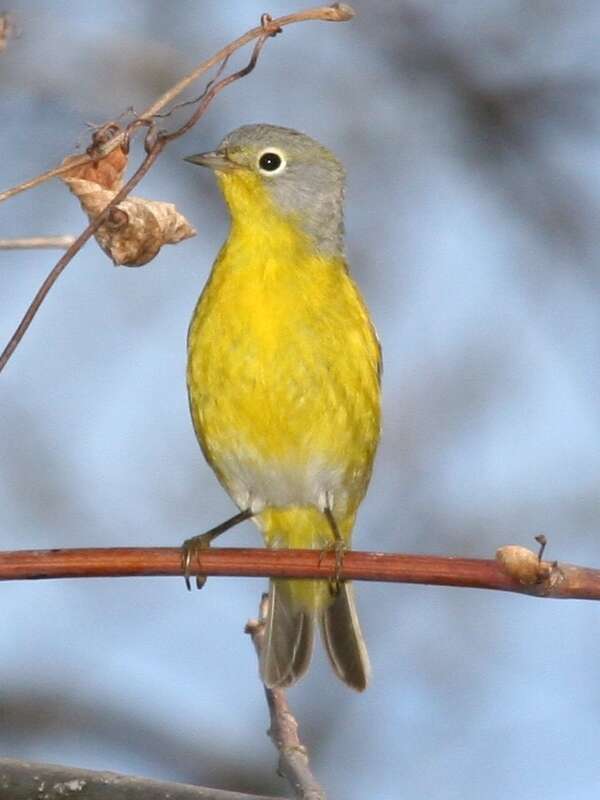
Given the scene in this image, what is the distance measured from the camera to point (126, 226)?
3094 mm

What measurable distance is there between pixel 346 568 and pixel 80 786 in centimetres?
70

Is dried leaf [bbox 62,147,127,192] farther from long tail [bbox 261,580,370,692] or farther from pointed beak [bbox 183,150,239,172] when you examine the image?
long tail [bbox 261,580,370,692]

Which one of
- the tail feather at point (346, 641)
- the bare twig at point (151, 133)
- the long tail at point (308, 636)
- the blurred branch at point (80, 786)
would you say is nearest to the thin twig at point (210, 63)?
the bare twig at point (151, 133)

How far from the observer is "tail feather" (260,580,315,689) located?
4531 mm

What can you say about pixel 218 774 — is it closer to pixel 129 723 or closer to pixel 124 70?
pixel 129 723

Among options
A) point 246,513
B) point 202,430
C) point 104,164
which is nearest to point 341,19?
point 104,164

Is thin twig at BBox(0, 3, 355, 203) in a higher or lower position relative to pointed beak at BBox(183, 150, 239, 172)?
lower

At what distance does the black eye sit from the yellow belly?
0.67 feet

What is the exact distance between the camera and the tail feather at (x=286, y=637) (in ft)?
14.9

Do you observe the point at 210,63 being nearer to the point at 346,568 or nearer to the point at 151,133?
the point at 151,133

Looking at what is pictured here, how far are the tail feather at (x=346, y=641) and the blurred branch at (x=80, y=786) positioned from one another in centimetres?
160

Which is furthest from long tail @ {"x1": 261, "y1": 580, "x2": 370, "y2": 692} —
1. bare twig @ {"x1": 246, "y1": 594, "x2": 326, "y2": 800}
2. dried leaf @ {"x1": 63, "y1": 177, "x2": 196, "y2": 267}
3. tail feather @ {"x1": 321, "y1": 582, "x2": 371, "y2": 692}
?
dried leaf @ {"x1": 63, "y1": 177, "x2": 196, "y2": 267}

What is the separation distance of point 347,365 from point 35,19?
1.80 metres

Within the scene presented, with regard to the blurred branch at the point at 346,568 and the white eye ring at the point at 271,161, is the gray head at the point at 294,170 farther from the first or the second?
the blurred branch at the point at 346,568
